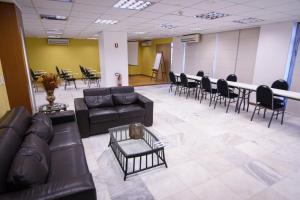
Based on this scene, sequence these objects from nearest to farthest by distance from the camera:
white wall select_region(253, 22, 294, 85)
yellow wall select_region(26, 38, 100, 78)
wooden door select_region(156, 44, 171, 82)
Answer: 1. white wall select_region(253, 22, 294, 85)
2. yellow wall select_region(26, 38, 100, 78)
3. wooden door select_region(156, 44, 171, 82)

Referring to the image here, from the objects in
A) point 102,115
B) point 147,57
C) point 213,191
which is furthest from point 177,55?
point 213,191

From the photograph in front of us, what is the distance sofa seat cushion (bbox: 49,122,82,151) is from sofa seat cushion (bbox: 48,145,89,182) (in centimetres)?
11

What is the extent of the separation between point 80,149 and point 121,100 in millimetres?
1908

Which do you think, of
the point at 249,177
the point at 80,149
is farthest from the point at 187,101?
the point at 80,149

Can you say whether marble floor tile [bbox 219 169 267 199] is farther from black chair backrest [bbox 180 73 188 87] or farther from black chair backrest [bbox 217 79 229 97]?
black chair backrest [bbox 180 73 188 87]

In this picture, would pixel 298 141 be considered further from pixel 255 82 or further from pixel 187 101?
pixel 187 101

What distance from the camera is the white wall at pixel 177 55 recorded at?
8758 millimetres

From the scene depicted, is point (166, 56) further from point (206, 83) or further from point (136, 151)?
point (136, 151)

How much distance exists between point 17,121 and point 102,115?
145 centimetres

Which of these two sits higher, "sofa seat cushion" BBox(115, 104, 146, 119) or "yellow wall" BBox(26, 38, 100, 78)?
"yellow wall" BBox(26, 38, 100, 78)

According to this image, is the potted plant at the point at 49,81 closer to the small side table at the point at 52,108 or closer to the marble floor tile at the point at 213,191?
the small side table at the point at 52,108

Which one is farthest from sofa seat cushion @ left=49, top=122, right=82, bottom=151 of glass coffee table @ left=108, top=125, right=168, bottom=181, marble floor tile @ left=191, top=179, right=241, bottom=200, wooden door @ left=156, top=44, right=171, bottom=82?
wooden door @ left=156, top=44, right=171, bottom=82

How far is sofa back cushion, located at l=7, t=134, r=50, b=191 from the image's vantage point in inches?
51.6

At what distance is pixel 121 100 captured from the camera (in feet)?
13.1
